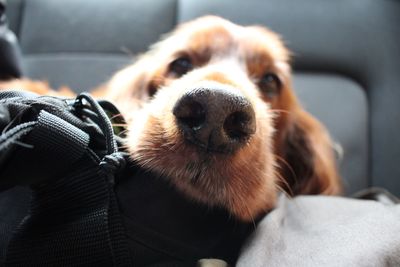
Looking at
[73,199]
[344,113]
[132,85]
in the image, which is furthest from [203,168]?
[344,113]

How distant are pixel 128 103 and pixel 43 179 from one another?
83 cm

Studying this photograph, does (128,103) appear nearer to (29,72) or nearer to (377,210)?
(377,210)

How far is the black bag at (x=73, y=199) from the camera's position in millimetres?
663

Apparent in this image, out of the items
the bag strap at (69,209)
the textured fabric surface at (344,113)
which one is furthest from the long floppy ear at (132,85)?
the textured fabric surface at (344,113)

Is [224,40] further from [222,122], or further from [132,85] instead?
[222,122]

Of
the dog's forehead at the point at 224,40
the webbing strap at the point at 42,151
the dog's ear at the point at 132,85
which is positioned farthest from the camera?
the dog's ear at the point at 132,85

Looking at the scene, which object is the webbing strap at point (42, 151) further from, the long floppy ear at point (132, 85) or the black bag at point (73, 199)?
the long floppy ear at point (132, 85)

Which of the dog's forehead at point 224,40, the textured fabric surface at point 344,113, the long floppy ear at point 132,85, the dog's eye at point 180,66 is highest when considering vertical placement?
the dog's forehead at point 224,40

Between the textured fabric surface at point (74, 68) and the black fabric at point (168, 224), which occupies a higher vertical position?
the black fabric at point (168, 224)

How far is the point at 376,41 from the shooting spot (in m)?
2.30

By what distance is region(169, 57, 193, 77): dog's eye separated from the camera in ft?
4.92

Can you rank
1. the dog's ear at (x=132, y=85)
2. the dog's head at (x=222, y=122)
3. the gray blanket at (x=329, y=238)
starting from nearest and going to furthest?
1. the gray blanket at (x=329, y=238)
2. the dog's head at (x=222, y=122)
3. the dog's ear at (x=132, y=85)

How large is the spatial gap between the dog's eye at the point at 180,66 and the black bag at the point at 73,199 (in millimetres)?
699

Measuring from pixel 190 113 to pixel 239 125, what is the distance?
0.32ft
